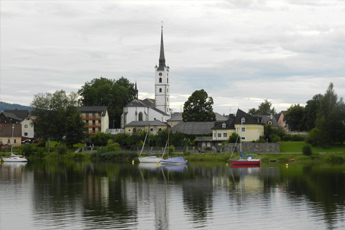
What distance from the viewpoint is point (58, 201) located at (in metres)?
38.6

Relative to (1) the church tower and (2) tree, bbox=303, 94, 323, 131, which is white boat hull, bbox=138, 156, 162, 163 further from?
(1) the church tower

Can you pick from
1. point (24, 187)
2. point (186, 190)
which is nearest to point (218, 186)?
point (186, 190)

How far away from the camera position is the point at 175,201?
3875 centimetres

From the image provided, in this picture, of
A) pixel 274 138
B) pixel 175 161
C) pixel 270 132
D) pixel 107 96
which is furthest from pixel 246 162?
pixel 107 96

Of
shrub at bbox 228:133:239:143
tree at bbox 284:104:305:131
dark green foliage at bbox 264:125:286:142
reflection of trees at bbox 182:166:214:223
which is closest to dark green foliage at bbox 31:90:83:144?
shrub at bbox 228:133:239:143

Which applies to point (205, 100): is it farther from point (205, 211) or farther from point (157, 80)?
point (205, 211)

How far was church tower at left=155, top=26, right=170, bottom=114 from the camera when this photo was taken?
5782 inches

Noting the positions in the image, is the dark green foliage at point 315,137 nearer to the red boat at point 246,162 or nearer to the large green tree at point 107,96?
the red boat at point 246,162

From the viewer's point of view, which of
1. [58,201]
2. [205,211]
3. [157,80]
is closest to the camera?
[205,211]

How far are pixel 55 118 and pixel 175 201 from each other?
6514 centimetres

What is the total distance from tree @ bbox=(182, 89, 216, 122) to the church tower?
22457 mm

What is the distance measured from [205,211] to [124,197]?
8985 millimetres

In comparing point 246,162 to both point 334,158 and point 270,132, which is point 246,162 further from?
point 270,132

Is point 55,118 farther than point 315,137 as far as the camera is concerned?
Yes
